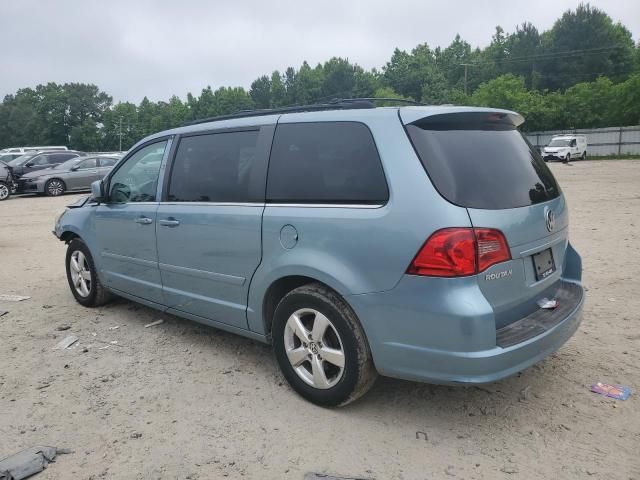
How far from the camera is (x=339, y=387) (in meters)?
3.19

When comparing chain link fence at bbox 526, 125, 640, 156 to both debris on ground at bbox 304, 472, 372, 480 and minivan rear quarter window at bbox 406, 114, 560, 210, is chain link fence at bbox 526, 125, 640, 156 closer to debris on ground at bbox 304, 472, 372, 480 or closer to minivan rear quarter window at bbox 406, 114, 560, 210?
minivan rear quarter window at bbox 406, 114, 560, 210

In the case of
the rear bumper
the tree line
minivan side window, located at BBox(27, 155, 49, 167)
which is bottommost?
the rear bumper

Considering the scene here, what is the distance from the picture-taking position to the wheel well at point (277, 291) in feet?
11.1

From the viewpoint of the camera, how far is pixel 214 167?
13.3ft

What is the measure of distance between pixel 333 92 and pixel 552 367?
10116 cm

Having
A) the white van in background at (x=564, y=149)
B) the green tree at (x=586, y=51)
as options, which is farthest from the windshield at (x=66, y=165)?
the green tree at (x=586, y=51)

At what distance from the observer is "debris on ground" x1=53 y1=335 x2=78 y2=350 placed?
4.55 m

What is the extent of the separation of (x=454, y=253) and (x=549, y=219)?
3.05 feet

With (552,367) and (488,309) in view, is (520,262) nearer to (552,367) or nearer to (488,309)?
(488,309)

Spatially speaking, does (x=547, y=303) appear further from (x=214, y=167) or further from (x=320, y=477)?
(x=214, y=167)

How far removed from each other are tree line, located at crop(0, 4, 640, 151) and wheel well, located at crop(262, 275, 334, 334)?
187 ft

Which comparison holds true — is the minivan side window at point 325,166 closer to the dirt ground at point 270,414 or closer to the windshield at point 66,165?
the dirt ground at point 270,414

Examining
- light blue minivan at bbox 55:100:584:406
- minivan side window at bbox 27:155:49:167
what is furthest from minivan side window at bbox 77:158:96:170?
light blue minivan at bbox 55:100:584:406

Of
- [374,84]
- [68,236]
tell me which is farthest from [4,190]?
[374,84]
